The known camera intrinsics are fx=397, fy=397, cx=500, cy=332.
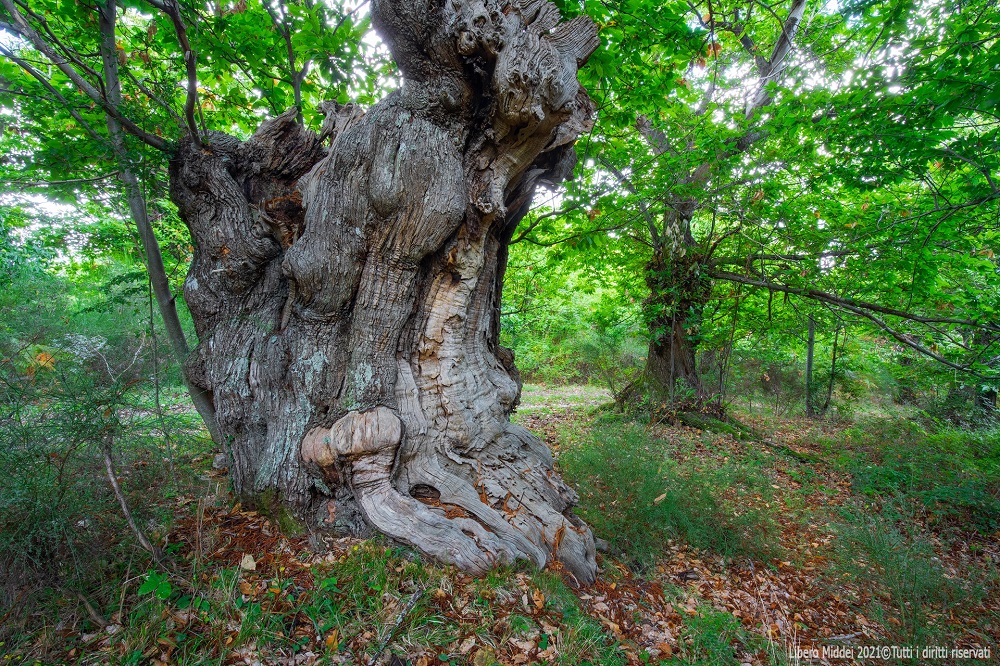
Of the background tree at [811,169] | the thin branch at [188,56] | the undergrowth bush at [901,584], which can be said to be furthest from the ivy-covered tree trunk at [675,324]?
the thin branch at [188,56]

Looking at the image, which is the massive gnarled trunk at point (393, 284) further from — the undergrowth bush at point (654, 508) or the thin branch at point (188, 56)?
the undergrowth bush at point (654, 508)

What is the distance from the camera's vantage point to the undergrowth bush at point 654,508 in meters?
3.86

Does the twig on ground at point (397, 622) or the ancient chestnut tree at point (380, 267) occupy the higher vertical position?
the ancient chestnut tree at point (380, 267)

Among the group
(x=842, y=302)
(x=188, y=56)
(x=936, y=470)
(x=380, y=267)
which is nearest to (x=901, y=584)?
(x=936, y=470)

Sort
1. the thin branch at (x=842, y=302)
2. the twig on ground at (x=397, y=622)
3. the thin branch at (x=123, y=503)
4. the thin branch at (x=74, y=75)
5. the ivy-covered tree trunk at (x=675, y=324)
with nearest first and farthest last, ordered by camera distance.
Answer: the twig on ground at (x=397, y=622), the thin branch at (x=123, y=503), the thin branch at (x=74, y=75), the thin branch at (x=842, y=302), the ivy-covered tree trunk at (x=675, y=324)

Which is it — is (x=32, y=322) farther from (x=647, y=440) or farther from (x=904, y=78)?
(x=904, y=78)

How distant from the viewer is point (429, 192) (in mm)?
3100

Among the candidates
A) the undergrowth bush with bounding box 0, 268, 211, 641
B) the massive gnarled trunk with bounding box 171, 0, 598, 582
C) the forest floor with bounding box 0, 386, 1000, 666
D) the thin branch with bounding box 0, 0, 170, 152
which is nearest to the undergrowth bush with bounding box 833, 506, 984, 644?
the forest floor with bounding box 0, 386, 1000, 666

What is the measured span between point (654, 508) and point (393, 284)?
335cm

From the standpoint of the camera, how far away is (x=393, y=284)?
3.28 meters

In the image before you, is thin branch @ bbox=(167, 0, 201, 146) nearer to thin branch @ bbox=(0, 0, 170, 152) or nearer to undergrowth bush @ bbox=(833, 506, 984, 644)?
thin branch @ bbox=(0, 0, 170, 152)

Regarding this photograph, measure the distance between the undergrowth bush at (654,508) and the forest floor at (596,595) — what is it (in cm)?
2

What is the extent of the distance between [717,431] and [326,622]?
7.78 m

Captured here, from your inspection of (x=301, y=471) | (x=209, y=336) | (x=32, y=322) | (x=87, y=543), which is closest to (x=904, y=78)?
(x=301, y=471)
